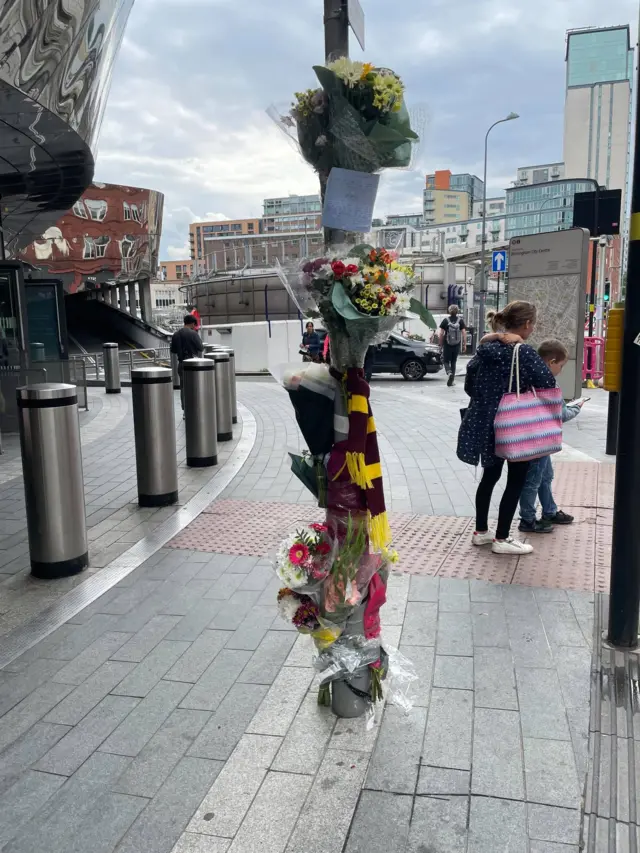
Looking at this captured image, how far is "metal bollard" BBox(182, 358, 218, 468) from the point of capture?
7.75m

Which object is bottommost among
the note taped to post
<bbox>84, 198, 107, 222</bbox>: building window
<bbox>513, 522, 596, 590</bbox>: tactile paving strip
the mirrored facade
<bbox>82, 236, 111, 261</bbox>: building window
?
<bbox>513, 522, 596, 590</bbox>: tactile paving strip

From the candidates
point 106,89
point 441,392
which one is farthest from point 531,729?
point 441,392

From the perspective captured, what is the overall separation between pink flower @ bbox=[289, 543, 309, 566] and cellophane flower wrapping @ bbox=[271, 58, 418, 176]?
5.13 feet

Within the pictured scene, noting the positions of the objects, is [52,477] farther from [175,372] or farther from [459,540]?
[175,372]

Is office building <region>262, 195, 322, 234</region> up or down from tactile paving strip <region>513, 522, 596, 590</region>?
up

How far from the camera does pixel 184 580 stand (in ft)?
15.2

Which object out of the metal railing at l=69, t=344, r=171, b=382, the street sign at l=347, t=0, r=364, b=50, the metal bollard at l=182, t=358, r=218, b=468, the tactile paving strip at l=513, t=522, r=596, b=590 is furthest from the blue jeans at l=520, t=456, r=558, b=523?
the metal railing at l=69, t=344, r=171, b=382

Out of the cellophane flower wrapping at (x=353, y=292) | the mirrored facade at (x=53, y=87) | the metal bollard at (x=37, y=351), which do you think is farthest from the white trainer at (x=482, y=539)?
the metal bollard at (x=37, y=351)

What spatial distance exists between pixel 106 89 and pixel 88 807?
8860 mm

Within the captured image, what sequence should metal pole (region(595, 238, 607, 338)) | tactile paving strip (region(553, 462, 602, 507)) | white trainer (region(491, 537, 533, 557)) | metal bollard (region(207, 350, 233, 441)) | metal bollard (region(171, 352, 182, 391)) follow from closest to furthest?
white trainer (region(491, 537, 533, 557)) < tactile paving strip (region(553, 462, 602, 507)) < metal bollard (region(207, 350, 233, 441)) < metal bollard (region(171, 352, 182, 391)) < metal pole (region(595, 238, 607, 338))

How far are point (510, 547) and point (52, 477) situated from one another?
10.7 feet

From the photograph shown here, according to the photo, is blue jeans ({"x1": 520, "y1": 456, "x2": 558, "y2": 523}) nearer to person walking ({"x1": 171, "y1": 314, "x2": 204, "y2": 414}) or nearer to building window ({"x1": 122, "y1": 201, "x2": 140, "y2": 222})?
person walking ({"x1": 171, "y1": 314, "x2": 204, "y2": 414})

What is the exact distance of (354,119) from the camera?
2.54 metres

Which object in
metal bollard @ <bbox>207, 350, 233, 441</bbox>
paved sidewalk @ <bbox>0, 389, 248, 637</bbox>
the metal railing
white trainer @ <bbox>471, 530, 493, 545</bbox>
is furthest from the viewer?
Result: the metal railing
